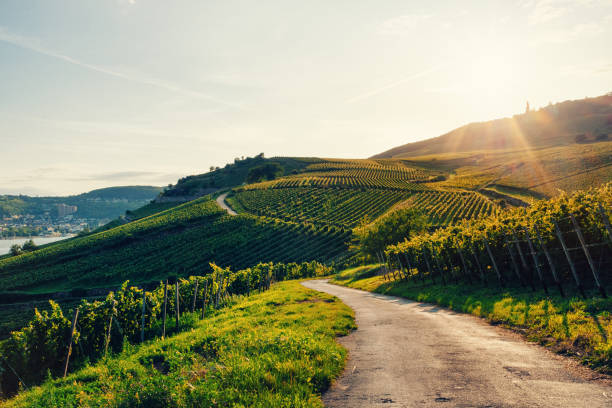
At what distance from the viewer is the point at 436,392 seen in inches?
238

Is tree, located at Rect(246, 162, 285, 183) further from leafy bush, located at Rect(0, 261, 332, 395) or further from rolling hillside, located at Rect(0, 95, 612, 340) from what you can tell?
leafy bush, located at Rect(0, 261, 332, 395)

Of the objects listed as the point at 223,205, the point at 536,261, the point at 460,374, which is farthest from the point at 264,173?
the point at 460,374

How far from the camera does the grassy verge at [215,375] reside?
5906 mm

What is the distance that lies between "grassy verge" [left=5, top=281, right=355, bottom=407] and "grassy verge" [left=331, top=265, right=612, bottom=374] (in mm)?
5469

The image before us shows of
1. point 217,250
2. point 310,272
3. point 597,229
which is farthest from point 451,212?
point 597,229

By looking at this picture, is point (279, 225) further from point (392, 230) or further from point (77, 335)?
point (77, 335)

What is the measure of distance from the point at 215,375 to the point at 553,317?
9.96 m

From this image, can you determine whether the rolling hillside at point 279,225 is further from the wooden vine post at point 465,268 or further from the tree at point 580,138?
the tree at point 580,138

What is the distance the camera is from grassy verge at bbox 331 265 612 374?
7.67 metres

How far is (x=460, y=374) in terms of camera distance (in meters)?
6.89

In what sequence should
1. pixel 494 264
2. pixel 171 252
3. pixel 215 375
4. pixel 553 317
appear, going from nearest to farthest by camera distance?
1. pixel 215 375
2. pixel 553 317
3. pixel 494 264
4. pixel 171 252

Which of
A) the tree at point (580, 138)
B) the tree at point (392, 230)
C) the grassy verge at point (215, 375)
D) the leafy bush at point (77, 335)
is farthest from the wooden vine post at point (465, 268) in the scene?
the tree at point (580, 138)

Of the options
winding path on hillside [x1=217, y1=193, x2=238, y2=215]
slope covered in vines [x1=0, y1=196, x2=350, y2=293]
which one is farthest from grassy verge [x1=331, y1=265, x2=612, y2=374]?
winding path on hillside [x1=217, y1=193, x2=238, y2=215]

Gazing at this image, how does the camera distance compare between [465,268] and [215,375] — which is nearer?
[215,375]
